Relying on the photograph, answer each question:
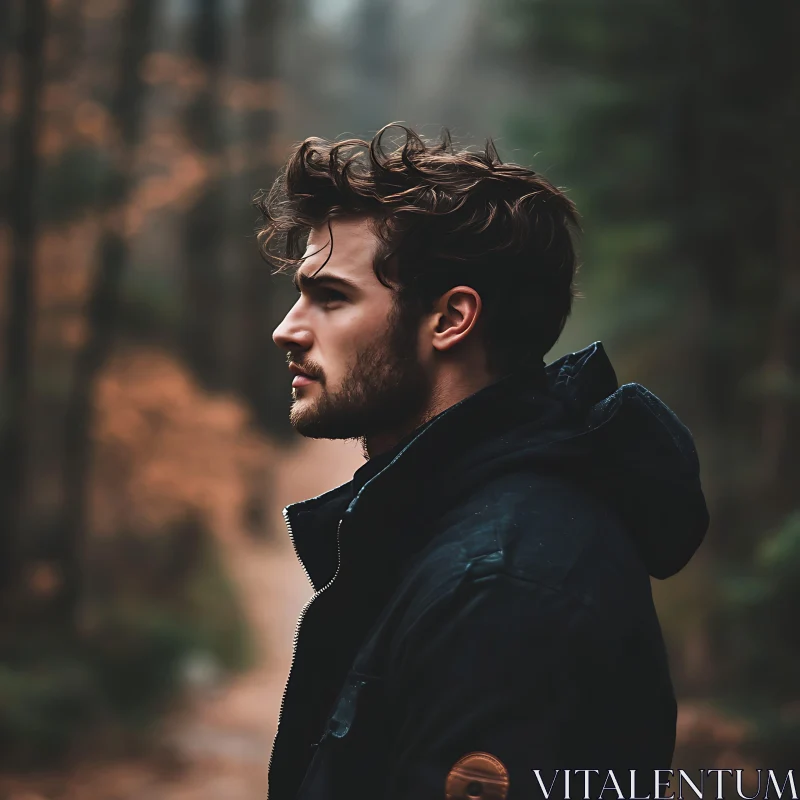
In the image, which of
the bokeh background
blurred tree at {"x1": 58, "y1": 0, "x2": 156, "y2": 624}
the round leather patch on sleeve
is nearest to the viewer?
the round leather patch on sleeve

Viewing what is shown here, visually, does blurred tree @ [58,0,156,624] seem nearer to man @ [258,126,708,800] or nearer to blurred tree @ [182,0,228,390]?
blurred tree @ [182,0,228,390]

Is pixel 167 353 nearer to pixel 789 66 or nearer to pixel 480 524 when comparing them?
pixel 789 66

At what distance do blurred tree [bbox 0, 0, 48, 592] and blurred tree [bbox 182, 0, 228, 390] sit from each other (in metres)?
2.12

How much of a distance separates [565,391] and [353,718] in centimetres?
78

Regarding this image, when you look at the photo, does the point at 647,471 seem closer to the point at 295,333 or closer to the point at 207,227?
the point at 295,333

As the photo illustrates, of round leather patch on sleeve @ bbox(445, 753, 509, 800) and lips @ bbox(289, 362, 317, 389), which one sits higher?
lips @ bbox(289, 362, 317, 389)

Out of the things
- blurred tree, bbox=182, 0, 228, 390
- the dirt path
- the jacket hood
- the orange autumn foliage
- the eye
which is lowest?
the jacket hood

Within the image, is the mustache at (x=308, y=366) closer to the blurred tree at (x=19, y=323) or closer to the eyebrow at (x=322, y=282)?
the eyebrow at (x=322, y=282)

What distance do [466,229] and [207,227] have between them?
32.0 feet

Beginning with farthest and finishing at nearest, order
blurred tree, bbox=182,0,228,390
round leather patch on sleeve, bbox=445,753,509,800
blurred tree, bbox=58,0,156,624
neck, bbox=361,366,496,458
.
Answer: blurred tree, bbox=182,0,228,390 → blurred tree, bbox=58,0,156,624 → neck, bbox=361,366,496,458 → round leather patch on sleeve, bbox=445,753,509,800

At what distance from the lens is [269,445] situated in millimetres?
10992

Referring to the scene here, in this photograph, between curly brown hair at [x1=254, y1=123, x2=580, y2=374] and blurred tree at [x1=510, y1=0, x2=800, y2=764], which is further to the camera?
blurred tree at [x1=510, y1=0, x2=800, y2=764]

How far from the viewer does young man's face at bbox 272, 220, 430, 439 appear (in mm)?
2031

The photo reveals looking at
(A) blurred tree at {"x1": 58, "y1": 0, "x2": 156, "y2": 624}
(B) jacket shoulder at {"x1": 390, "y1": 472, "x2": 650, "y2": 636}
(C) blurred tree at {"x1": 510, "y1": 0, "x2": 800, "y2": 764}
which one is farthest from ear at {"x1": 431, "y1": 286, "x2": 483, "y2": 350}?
(A) blurred tree at {"x1": 58, "y1": 0, "x2": 156, "y2": 624}
